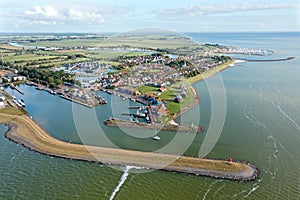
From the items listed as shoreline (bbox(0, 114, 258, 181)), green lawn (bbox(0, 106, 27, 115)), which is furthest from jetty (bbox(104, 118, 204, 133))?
green lawn (bbox(0, 106, 27, 115))

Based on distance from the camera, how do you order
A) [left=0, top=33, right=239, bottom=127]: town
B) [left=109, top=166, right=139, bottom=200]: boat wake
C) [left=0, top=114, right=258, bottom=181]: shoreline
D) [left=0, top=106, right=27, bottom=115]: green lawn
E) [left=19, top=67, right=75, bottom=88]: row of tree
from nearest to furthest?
[left=109, top=166, right=139, bottom=200]: boat wake
[left=0, top=114, right=258, bottom=181]: shoreline
[left=0, top=106, right=27, bottom=115]: green lawn
[left=0, top=33, right=239, bottom=127]: town
[left=19, top=67, right=75, bottom=88]: row of tree

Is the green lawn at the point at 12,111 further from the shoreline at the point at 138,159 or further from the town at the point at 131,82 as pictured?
the shoreline at the point at 138,159

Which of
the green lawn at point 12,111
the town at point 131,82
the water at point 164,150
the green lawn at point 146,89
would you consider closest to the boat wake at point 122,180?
the water at point 164,150

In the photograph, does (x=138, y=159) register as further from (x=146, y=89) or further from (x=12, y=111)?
(x=146, y=89)

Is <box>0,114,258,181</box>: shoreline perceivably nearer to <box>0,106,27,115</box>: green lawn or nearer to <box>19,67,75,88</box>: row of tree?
<box>0,106,27,115</box>: green lawn

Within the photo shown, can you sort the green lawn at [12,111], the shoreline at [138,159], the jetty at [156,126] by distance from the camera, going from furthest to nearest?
the green lawn at [12,111] < the jetty at [156,126] < the shoreline at [138,159]

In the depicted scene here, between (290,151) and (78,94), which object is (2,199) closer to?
(290,151)

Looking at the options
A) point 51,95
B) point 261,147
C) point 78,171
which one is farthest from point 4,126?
point 261,147
